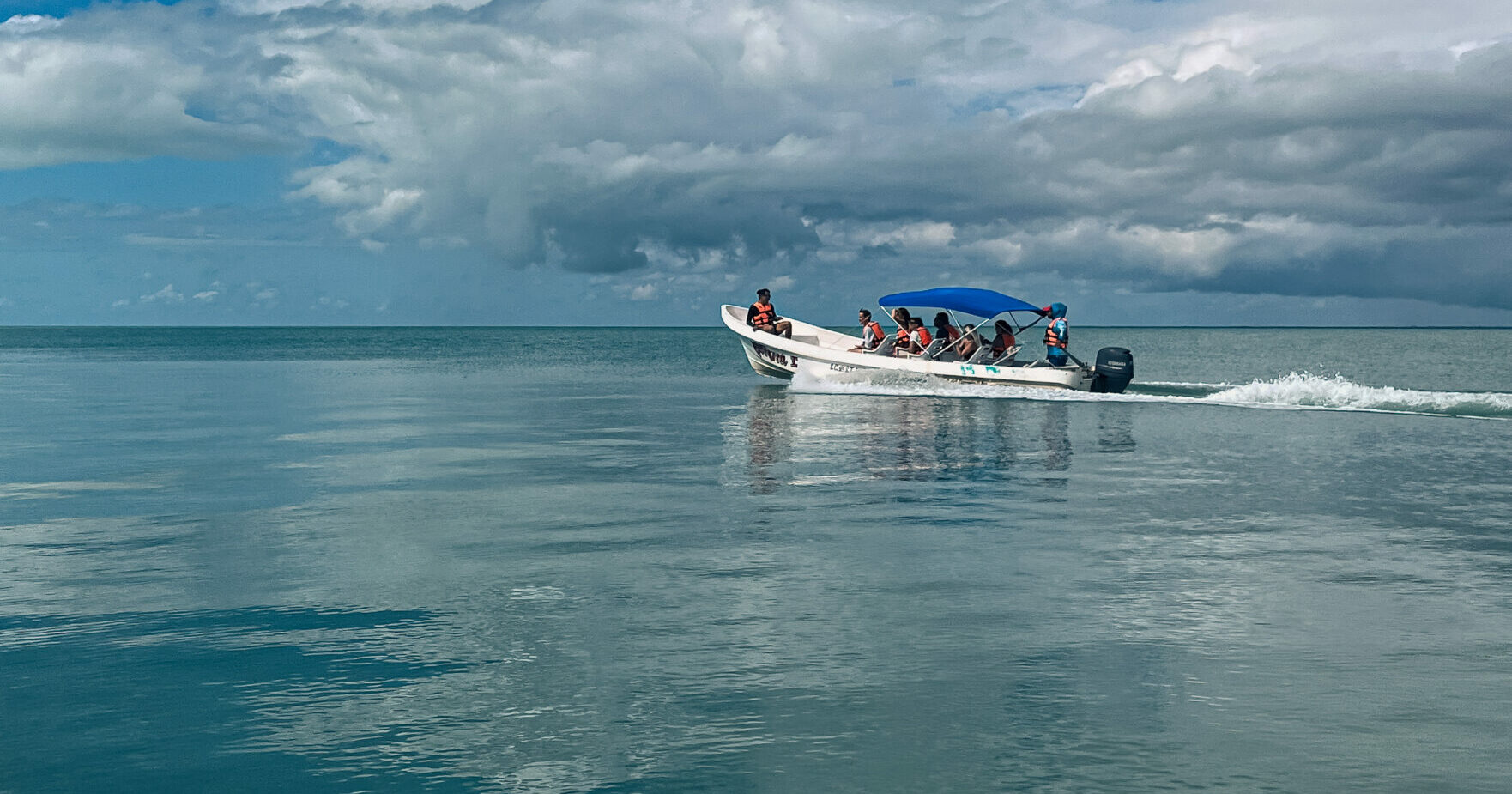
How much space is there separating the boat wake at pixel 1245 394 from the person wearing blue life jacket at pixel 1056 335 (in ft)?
4.13

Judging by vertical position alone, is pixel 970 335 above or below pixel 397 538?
above

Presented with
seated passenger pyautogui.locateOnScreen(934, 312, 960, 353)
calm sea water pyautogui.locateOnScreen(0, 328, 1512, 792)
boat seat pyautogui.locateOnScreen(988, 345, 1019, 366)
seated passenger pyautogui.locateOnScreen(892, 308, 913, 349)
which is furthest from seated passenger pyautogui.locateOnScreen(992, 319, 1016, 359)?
calm sea water pyautogui.locateOnScreen(0, 328, 1512, 792)

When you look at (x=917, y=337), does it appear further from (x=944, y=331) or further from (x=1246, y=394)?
(x=1246, y=394)

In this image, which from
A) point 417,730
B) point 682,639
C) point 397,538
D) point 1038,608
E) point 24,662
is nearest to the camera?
point 417,730

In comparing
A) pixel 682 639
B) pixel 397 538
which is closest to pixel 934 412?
pixel 397 538

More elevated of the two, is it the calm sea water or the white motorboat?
the white motorboat

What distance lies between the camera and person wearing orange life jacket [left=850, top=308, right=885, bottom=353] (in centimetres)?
3803

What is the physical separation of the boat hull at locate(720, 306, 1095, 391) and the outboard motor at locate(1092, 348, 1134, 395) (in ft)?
1.07

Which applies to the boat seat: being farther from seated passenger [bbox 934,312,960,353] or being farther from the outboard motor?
the outboard motor

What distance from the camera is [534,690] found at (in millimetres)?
7297

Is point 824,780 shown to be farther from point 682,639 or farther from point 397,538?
point 397,538

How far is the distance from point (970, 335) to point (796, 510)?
2328 cm

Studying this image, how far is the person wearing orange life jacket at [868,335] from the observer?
38.0m

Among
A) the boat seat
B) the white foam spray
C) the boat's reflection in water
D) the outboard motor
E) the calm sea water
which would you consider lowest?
the calm sea water
